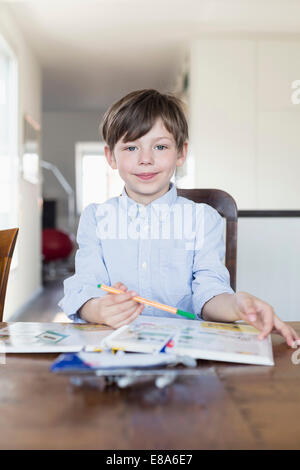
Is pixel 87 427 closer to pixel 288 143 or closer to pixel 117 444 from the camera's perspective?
pixel 117 444

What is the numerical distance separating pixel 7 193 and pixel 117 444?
10.7 ft

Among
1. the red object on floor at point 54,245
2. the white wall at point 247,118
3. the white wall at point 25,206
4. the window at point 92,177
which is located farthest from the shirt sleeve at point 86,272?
the window at point 92,177

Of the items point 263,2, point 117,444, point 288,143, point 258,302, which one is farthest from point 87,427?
point 288,143

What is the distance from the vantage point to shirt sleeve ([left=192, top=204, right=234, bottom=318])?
89cm

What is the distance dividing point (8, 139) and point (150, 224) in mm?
2719

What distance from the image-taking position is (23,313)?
3.59 metres

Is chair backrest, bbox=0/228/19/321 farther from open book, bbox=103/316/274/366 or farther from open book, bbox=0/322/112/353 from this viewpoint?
open book, bbox=103/316/274/366

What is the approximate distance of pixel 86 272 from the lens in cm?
97

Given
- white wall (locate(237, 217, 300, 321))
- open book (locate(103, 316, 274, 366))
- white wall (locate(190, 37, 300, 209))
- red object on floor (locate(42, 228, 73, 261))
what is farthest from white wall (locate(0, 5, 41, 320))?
open book (locate(103, 316, 274, 366))

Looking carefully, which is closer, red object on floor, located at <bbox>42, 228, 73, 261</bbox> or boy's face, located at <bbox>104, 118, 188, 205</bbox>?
boy's face, located at <bbox>104, 118, 188, 205</bbox>

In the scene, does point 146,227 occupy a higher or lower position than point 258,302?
higher

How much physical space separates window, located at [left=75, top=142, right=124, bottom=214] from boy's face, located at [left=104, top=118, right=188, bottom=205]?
610 centimetres

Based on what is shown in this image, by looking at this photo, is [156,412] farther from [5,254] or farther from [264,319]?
[5,254]

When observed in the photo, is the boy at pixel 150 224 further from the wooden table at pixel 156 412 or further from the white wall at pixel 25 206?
the white wall at pixel 25 206
